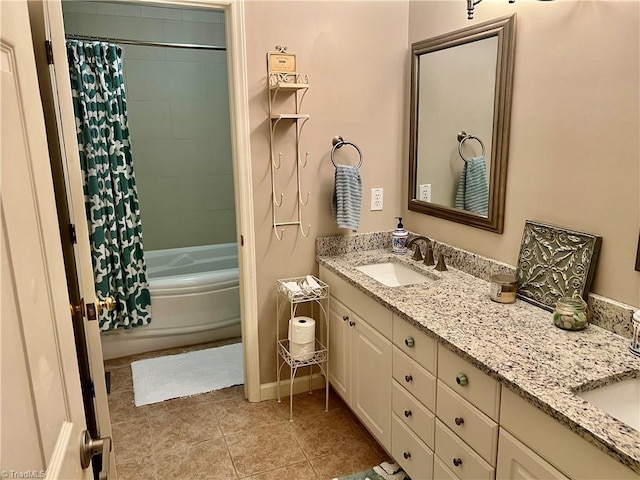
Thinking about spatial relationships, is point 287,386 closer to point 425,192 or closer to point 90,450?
point 425,192

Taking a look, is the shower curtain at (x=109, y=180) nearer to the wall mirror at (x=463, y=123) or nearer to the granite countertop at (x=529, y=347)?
the granite countertop at (x=529, y=347)

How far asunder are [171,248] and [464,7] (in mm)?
2990

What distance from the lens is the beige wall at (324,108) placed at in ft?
7.86

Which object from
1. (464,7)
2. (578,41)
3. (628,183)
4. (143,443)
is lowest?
(143,443)

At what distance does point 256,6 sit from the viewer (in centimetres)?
231

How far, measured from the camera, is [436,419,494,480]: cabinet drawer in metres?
1.53

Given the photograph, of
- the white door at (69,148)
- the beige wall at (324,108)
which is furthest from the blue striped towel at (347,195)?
the white door at (69,148)

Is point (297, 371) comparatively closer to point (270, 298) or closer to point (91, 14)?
point (270, 298)

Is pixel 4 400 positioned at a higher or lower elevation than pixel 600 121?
lower

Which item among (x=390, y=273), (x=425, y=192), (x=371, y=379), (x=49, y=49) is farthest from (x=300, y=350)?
(x=49, y=49)

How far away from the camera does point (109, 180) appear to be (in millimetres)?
3076

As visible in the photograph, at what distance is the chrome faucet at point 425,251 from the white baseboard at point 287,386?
0.93 meters

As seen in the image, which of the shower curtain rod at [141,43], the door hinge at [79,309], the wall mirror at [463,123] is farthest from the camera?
the shower curtain rod at [141,43]

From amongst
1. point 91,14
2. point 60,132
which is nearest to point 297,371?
point 60,132
